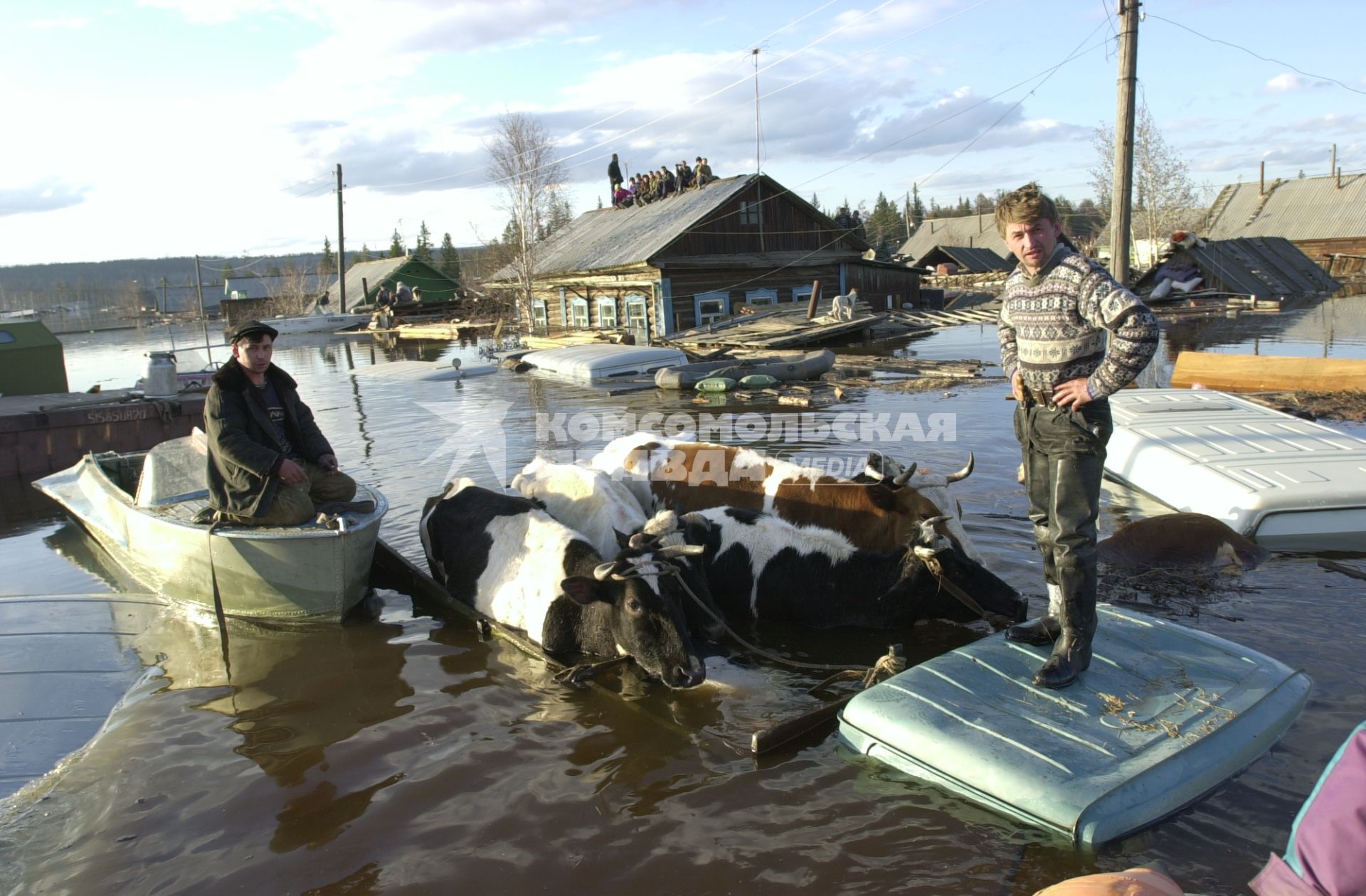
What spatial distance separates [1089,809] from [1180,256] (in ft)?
131

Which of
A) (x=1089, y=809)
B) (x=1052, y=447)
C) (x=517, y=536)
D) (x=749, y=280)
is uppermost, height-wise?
(x=749, y=280)

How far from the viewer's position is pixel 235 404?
22.9 ft

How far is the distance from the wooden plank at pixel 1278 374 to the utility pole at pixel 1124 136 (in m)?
3.67

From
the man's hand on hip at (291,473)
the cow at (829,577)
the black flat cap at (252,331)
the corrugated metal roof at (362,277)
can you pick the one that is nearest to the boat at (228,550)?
the man's hand on hip at (291,473)

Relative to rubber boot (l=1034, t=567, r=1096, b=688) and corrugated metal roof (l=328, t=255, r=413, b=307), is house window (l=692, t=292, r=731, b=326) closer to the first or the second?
rubber boot (l=1034, t=567, r=1096, b=688)

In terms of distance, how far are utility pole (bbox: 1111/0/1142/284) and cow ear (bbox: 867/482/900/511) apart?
8154 mm

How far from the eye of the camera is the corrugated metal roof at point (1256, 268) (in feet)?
122

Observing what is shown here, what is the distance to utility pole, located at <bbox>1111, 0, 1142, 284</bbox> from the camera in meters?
12.7

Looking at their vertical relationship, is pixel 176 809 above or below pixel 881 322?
below

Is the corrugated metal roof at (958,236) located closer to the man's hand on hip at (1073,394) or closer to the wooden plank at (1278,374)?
the wooden plank at (1278,374)

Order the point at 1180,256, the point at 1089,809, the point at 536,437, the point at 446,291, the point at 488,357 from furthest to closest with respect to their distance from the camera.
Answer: the point at 446,291, the point at 1180,256, the point at 488,357, the point at 536,437, the point at 1089,809

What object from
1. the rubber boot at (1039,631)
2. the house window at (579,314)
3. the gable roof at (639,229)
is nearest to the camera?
the rubber boot at (1039,631)

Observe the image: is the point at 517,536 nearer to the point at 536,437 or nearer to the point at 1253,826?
the point at 1253,826

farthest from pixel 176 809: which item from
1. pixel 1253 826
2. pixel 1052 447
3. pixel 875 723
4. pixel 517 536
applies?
pixel 1253 826
